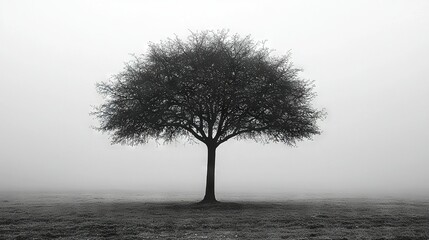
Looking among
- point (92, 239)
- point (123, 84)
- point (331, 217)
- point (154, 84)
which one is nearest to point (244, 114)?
point (154, 84)

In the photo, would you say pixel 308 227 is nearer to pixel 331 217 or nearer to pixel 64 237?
pixel 331 217

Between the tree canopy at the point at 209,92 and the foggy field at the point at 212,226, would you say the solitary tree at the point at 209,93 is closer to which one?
the tree canopy at the point at 209,92

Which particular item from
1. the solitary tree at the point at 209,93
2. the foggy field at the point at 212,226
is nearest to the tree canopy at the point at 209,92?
the solitary tree at the point at 209,93

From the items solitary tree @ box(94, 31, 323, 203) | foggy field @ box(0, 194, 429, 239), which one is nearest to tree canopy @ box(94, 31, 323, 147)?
solitary tree @ box(94, 31, 323, 203)

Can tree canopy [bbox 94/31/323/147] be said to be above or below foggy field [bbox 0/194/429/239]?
above

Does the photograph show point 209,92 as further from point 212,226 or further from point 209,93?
point 212,226

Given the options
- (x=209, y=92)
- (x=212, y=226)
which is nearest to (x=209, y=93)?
(x=209, y=92)

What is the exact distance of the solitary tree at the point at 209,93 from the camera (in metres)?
34.0

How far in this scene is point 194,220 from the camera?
75.7 ft

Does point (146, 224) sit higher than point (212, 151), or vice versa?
point (212, 151)

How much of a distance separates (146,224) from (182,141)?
81.7ft

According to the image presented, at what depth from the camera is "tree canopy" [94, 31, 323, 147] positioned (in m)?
34.0

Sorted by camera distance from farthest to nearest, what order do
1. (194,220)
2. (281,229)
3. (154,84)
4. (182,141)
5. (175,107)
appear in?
(182,141), (175,107), (154,84), (194,220), (281,229)

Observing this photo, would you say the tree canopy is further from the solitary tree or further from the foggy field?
the foggy field
